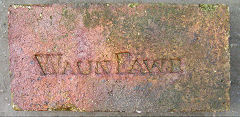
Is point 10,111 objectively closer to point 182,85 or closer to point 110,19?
point 110,19

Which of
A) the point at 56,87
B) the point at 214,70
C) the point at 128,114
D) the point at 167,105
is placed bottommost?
the point at 128,114

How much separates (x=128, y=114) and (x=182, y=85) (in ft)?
2.11

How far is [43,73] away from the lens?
2.02 m

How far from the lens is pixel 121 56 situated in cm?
198

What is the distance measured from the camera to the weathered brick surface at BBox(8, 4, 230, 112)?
1965 mm

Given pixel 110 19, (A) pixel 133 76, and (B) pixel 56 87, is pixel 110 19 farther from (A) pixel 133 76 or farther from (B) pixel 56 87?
(B) pixel 56 87

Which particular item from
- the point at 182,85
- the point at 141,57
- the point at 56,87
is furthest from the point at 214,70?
the point at 56,87

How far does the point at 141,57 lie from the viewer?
198 centimetres

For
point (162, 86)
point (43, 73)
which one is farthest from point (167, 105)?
point (43, 73)

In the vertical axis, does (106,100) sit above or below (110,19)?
below

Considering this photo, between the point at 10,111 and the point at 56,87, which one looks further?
the point at 10,111

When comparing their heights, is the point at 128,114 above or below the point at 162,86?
below

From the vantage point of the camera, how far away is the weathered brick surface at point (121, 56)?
1.96 metres

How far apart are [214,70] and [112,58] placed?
83 cm
